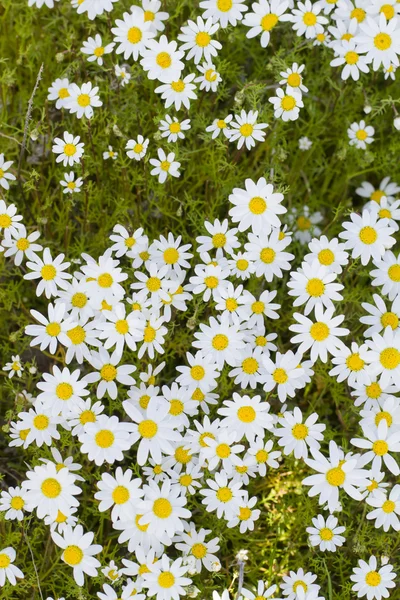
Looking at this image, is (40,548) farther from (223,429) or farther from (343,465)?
(343,465)

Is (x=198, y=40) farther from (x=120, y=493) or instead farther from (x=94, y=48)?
(x=120, y=493)

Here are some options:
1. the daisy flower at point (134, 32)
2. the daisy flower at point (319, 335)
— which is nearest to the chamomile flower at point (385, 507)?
the daisy flower at point (319, 335)

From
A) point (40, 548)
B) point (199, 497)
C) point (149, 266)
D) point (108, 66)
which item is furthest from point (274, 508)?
point (108, 66)

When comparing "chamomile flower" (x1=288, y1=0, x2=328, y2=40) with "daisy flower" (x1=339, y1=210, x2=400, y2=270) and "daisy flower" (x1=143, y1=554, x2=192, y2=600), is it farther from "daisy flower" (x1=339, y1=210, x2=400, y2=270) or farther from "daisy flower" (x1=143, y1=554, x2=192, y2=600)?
"daisy flower" (x1=143, y1=554, x2=192, y2=600)

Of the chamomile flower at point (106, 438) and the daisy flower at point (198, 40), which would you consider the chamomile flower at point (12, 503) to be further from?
the daisy flower at point (198, 40)

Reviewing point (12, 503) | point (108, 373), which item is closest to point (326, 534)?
point (108, 373)
